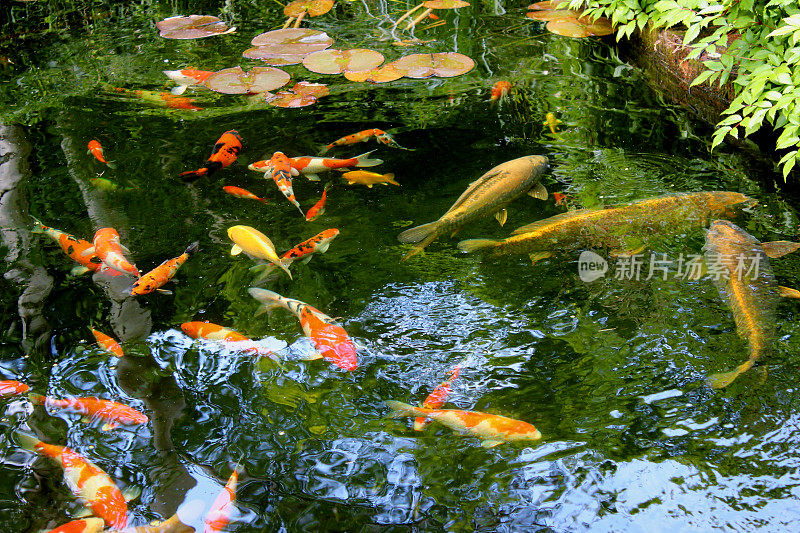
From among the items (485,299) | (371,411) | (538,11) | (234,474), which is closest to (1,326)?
(234,474)

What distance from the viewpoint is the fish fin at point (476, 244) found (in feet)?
10.8

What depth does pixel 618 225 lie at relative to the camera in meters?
3.41

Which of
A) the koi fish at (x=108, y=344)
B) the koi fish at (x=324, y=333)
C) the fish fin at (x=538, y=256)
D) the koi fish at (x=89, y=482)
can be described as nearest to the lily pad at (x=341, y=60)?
the fish fin at (x=538, y=256)


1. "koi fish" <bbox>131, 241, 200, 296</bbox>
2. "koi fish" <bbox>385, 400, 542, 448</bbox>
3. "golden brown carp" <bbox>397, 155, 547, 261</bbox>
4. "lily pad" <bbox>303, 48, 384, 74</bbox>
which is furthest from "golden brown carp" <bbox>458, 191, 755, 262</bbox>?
"lily pad" <bbox>303, 48, 384, 74</bbox>

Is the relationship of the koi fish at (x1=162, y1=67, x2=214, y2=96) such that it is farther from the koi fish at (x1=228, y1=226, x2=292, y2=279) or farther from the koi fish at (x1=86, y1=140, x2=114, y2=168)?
the koi fish at (x1=228, y1=226, x2=292, y2=279)

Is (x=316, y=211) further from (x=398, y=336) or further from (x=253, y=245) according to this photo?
(x=398, y=336)

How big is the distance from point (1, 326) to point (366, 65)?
3.26 m

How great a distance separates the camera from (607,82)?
509 cm

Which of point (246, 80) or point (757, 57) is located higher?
point (757, 57)

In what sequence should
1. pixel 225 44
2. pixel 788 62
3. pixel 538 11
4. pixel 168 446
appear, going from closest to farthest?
pixel 168 446
pixel 788 62
pixel 225 44
pixel 538 11

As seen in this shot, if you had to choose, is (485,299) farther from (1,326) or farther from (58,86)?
(58,86)

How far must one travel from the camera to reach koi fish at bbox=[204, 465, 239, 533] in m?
2.16

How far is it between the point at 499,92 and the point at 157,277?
2940 mm

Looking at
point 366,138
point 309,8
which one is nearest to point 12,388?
point 366,138
